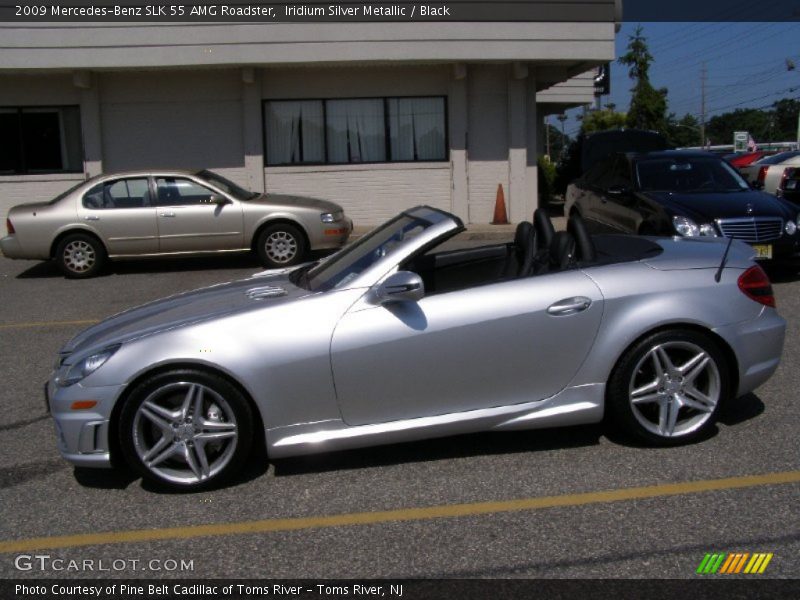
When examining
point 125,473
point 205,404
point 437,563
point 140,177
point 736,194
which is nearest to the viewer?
point 437,563

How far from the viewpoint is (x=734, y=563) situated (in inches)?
144

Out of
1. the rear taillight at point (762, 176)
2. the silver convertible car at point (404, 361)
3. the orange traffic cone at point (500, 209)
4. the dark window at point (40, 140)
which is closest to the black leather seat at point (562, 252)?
the silver convertible car at point (404, 361)

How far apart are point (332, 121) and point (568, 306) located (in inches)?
512

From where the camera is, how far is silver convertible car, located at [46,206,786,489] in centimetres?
445

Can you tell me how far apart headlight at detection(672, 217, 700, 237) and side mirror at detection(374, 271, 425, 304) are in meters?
5.82

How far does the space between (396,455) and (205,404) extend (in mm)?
1133

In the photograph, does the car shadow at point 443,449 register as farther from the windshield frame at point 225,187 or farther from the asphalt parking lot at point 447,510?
the windshield frame at point 225,187

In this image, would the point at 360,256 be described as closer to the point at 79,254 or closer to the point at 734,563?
the point at 734,563

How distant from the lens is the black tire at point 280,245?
12477mm

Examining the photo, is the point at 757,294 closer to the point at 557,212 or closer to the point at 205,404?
the point at 205,404

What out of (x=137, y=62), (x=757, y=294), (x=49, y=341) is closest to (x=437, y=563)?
(x=757, y=294)

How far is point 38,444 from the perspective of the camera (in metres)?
5.41
